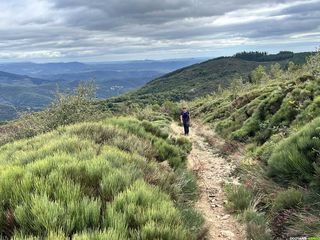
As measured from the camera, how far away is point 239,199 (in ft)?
30.9

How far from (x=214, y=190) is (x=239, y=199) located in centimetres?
199

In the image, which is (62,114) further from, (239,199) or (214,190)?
(239,199)

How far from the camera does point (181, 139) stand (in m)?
18.1

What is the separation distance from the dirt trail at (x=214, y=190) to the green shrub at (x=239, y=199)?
24 centimetres

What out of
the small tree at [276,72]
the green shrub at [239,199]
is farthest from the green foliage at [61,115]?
the small tree at [276,72]

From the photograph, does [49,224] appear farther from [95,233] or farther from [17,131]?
[17,131]

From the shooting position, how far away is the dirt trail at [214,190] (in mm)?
7793

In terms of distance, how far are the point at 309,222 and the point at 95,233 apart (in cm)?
399

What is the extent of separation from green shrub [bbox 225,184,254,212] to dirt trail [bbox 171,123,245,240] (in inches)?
9.5

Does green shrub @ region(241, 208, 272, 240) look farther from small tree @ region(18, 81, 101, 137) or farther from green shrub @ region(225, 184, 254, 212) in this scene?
small tree @ region(18, 81, 101, 137)

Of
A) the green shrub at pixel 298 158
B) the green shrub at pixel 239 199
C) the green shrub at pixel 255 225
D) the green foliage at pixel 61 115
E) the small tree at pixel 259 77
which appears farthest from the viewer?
the small tree at pixel 259 77

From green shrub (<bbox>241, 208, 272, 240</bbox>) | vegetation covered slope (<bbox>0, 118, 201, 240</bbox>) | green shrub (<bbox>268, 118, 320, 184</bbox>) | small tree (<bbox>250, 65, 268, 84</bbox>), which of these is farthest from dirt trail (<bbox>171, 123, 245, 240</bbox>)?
small tree (<bbox>250, 65, 268, 84</bbox>)

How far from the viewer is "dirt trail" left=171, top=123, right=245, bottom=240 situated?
307 inches

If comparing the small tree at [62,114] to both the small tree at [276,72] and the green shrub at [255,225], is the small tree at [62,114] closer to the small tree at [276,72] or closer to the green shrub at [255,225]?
the green shrub at [255,225]
